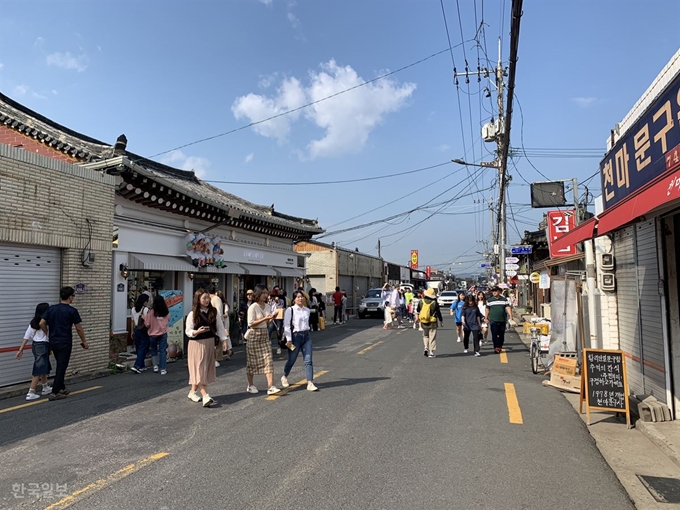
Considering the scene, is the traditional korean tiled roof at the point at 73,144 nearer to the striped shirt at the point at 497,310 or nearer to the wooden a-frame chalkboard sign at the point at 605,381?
the striped shirt at the point at 497,310

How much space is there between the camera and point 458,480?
13.2 feet

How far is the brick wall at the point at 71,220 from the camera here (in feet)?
26.6

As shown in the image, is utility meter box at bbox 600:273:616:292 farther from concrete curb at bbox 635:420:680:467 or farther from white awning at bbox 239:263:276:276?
white awning at bbox 239:263:276:276

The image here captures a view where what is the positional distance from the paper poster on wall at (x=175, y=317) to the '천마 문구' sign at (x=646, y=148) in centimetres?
976

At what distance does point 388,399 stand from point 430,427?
1.44m

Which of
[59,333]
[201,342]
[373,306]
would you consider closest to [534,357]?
[201,342]

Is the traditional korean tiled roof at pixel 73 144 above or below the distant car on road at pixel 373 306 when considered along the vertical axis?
above

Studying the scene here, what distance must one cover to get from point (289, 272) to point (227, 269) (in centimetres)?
549

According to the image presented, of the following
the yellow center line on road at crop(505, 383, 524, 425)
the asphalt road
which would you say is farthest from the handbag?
the yellow center line on road at crop(505, 383, 524, 425)

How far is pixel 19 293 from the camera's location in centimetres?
835

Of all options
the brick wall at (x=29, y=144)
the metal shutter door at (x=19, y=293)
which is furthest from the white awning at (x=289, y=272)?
the metal shutter door at (x=19, y=293)

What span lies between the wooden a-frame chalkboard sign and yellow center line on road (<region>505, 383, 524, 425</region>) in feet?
2.85

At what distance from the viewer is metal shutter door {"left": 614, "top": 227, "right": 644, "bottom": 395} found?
6973 mm

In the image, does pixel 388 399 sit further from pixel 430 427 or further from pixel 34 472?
pixel 34 472
